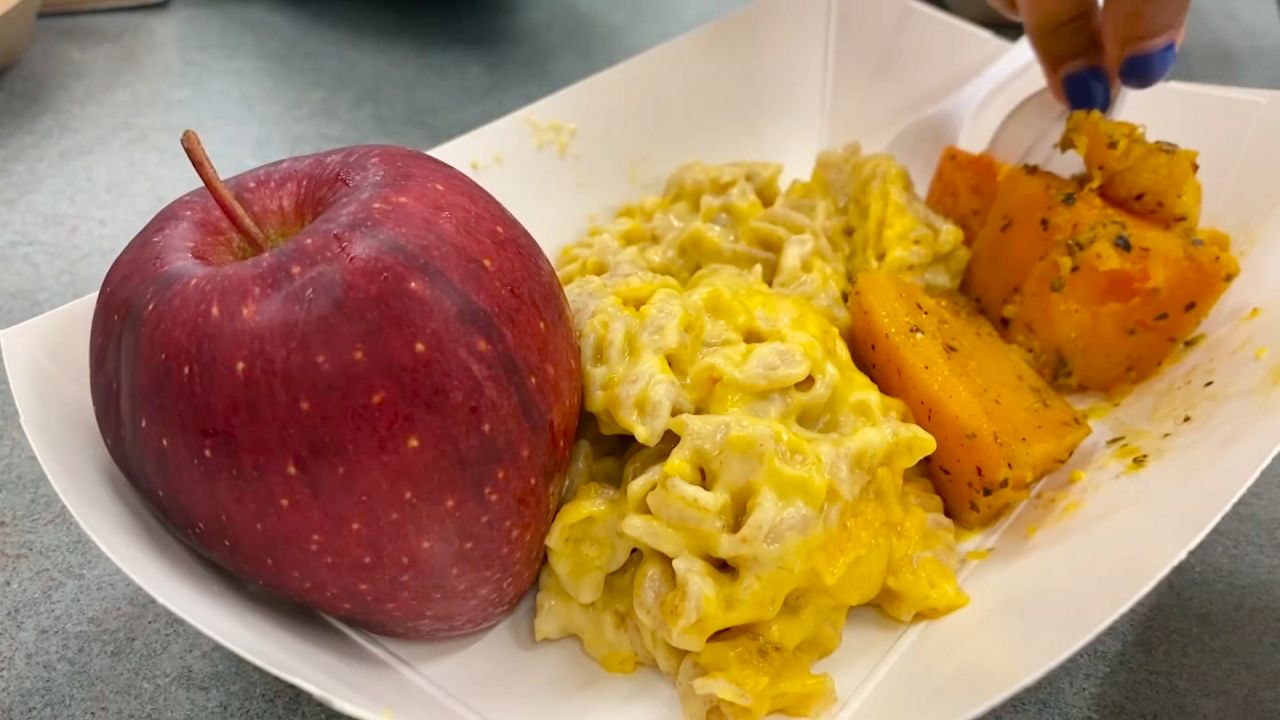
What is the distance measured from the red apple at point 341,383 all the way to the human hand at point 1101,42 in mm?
858

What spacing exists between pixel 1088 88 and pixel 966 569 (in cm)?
70

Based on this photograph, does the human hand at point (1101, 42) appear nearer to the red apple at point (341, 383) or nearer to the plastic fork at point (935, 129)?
the plastic fork at point (935, 129)

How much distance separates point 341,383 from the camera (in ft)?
2.34

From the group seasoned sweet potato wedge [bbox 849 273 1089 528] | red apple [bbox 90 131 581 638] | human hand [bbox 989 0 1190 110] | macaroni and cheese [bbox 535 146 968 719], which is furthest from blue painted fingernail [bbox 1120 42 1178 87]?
red apple [bbox 90 131 581 638]

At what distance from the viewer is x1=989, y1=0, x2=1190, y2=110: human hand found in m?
1.20

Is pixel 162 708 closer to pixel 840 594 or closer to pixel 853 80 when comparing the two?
pixel 840 594


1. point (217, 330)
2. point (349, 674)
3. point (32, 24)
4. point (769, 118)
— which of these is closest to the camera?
point (217, 330)

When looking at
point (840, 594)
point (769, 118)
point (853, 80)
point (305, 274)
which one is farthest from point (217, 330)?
point (853, 80)

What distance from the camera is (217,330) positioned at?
70 cm

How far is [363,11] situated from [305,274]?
5.98 feet

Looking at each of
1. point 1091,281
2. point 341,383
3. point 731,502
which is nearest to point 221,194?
point 341,383

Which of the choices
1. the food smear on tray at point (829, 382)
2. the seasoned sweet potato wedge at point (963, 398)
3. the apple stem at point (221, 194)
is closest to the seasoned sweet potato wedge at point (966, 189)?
the food smear on tray at point (829, 382)

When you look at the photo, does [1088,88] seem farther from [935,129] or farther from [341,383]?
[341,383]

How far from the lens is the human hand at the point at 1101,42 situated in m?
1.20
